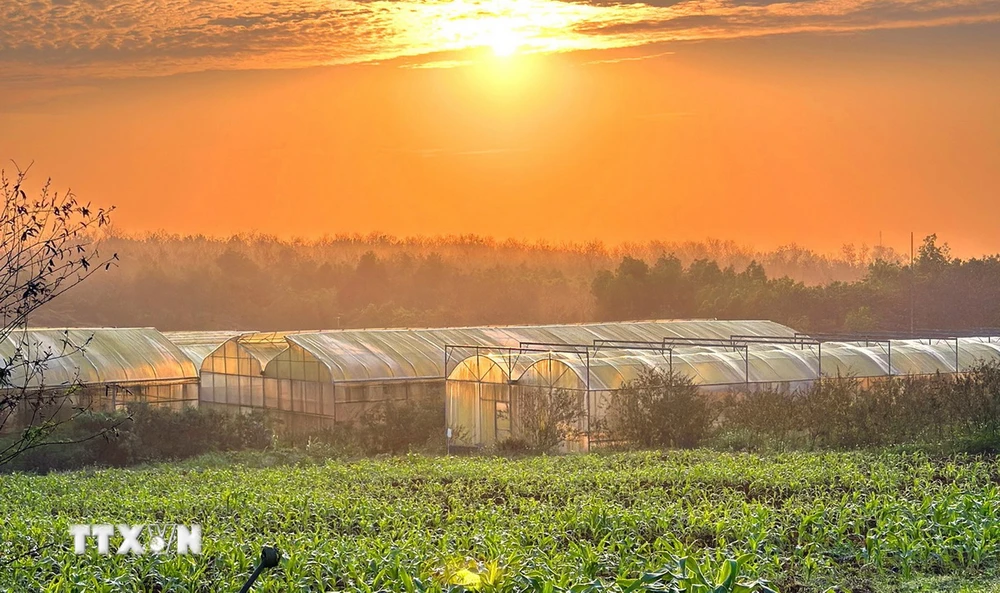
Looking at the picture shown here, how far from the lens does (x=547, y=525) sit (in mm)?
10945

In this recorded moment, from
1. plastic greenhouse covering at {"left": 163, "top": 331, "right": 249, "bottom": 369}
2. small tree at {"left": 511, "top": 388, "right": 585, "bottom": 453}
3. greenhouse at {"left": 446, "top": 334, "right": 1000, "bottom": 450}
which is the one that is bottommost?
small tree at {"left": 511, "top": 388, "right": 585, "bottom": 453}

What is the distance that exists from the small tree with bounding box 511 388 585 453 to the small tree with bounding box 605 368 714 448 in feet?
3.41

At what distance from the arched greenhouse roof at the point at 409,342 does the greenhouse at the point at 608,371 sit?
207cm

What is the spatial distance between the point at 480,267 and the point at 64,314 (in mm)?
22442

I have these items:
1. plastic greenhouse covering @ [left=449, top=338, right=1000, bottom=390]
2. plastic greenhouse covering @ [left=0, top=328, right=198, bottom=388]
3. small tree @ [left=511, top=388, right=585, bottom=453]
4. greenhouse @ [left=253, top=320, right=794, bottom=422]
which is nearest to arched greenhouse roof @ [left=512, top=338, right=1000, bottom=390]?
plastic greenhouse covering @ [left=449, top=338, right=1000, bottom=390]

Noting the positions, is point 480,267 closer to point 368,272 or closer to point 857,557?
point 368,272

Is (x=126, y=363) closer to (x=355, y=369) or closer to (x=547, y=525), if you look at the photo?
(x=355, y=369)

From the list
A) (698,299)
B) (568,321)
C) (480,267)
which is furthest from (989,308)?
(480,267)

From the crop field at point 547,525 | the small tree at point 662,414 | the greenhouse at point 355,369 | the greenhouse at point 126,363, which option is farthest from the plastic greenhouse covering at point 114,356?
the small tree at point 662,414

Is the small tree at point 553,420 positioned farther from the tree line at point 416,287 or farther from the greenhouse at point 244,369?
the tree line at point 416,287

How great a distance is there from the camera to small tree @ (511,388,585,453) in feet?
74.8

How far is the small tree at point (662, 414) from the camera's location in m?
21.7

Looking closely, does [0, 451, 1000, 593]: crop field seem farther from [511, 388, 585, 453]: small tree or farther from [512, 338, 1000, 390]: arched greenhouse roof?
[512, 338, 1000, 390]: arched greenhouse roof

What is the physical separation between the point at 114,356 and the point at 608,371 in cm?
1276
